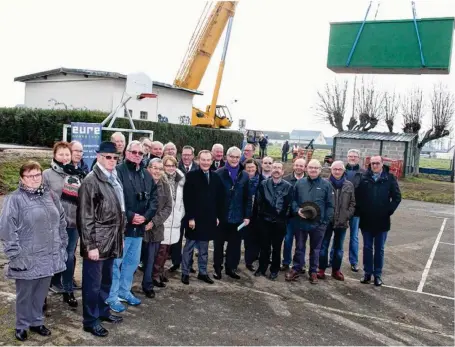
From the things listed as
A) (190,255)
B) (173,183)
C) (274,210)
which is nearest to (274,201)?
(274,210)

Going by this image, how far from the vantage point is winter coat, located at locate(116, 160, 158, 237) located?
14.8ft

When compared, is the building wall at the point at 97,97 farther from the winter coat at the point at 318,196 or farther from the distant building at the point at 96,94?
the winter coat at the point at 318,196

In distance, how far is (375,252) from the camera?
6344mm

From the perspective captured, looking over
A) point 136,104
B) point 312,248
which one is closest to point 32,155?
point 312,248

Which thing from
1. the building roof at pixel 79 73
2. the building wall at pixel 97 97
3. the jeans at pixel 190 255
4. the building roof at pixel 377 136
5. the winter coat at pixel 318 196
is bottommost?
the jeans at pixel 190 255

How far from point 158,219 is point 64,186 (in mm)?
1134

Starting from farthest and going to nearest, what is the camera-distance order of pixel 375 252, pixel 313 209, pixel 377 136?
pixel 377 136 < pixel 375 252 < pixel 313 209

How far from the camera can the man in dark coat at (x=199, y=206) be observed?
566cm

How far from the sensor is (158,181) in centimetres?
502

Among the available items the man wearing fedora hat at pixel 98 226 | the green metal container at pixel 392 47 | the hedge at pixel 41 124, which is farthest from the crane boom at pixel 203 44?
the man wearing fedora hat at pixel 98 226

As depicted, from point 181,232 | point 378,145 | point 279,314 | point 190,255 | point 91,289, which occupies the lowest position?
point 279,314

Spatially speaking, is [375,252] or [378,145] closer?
[375,252]

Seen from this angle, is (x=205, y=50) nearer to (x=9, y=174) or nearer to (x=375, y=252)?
(x=9, y=174)

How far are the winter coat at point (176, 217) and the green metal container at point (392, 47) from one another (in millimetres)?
3090
